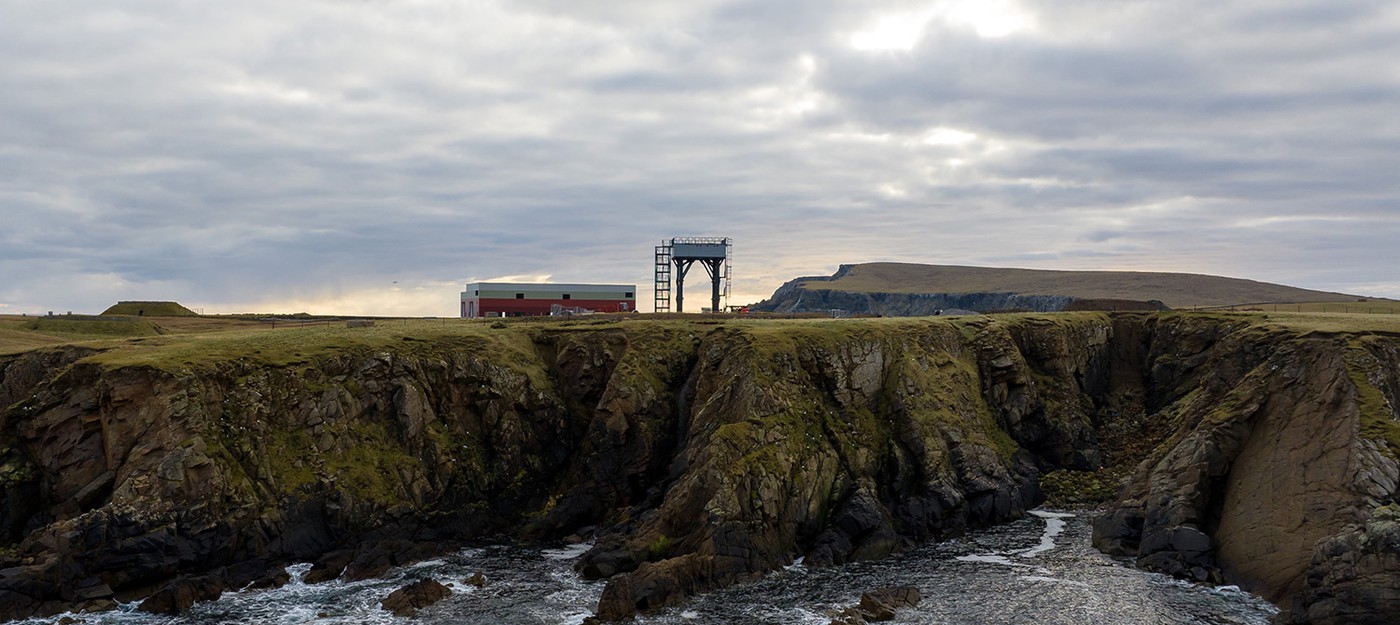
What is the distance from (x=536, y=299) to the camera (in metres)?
128

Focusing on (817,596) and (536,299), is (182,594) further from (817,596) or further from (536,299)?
(536,299)

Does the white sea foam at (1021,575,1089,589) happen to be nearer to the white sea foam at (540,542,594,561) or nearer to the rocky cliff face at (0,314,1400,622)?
the rocky cliff face at (0,314,1400,622)

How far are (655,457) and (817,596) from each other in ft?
77.0

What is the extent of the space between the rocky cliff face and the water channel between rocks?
2065mm

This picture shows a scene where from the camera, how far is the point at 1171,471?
6656 cm

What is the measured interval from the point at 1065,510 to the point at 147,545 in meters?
66.8

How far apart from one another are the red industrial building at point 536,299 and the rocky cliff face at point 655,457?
40397mm

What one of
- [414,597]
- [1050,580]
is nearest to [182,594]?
[414,597]

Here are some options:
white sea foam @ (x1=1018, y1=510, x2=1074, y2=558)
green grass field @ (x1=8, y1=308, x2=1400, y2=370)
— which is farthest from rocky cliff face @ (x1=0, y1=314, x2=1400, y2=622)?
white sea foam @ (x1=1018, y1=510, x2=1074, y2=558)

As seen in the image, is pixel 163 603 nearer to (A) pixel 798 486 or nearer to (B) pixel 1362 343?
(A) pixel 798 486

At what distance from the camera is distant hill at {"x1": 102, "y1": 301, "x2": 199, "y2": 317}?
14038 cm

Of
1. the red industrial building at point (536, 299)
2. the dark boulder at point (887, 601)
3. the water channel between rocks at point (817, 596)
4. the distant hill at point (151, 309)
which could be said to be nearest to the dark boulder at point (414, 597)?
the water channel between rocks at point (817, 596)

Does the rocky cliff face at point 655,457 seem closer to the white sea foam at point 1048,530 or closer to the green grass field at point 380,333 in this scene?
the green grass field at point 380,333

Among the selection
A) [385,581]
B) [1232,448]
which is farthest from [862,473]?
[385,581]
